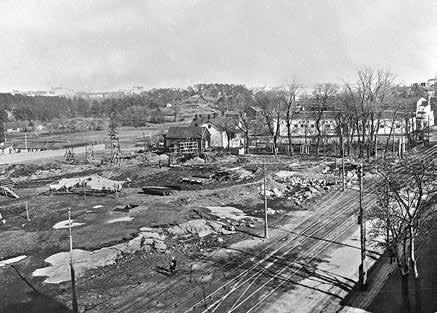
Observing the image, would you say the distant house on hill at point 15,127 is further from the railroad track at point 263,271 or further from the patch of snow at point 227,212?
the railroad track at point 263,271

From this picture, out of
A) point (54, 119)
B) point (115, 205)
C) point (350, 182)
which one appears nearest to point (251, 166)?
point (350, 182)

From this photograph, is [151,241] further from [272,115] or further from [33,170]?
[272,115]

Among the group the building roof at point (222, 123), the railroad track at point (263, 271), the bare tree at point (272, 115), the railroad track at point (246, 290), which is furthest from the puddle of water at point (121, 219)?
the building roof at point (222, 123)

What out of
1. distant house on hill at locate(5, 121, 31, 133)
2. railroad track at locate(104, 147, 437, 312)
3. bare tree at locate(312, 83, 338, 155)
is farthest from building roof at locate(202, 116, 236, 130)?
distant house on hill at locate(5, 121, 31, 133)

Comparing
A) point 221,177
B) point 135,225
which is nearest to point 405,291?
point 135,225

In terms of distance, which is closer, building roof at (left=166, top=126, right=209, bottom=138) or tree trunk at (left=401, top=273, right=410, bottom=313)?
tree trunk at (left=401, top=273, right=410, bottom=313)

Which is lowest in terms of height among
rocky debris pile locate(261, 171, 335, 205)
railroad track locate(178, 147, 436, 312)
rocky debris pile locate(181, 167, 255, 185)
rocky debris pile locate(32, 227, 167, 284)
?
railroad track locate(178, 147, 436, 312)

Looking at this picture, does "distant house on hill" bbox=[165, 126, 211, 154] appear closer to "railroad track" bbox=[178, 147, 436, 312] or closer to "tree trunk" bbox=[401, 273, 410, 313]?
"railroad track" bbox=[178, 147, 436, 312]
